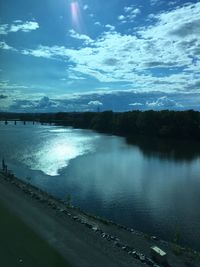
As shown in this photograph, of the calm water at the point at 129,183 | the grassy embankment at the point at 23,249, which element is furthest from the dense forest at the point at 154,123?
the grassy embankment at the point at 23,249

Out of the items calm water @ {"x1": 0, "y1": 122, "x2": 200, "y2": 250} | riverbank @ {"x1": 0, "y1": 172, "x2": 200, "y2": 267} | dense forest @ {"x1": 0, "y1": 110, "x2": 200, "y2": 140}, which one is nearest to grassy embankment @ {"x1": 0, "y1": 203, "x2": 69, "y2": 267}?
riverbank @ {"x1": 0, "y1": 172, "x2": 200, "y2": 267}

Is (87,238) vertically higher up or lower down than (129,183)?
higher up

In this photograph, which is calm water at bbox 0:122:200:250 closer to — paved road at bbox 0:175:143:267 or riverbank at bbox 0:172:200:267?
riverbank at bbox 0:172:200:267

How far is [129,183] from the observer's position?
32531 millimetres

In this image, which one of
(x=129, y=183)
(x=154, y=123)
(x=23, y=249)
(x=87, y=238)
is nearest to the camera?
(x=23, y=249)

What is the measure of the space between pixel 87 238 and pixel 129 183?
15094 millimetres

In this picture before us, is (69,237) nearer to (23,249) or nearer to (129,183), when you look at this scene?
(23,249)

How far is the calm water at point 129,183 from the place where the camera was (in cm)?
2222

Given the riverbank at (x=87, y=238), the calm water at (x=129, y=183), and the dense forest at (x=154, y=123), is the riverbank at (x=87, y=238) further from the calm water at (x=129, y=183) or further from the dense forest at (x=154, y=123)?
the dense forest at (x=154, y=123)

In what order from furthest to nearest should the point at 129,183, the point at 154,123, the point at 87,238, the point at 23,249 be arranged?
1. the point at 154,123
2. the point at 129,183
3. the point at 87,238
4. the point at 23,249

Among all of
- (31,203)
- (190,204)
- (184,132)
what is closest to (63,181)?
(31,203)

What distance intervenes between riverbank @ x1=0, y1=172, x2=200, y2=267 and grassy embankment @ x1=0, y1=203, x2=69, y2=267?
42cm

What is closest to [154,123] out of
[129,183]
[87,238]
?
[129,183]

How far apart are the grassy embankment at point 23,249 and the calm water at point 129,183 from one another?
6.47m
